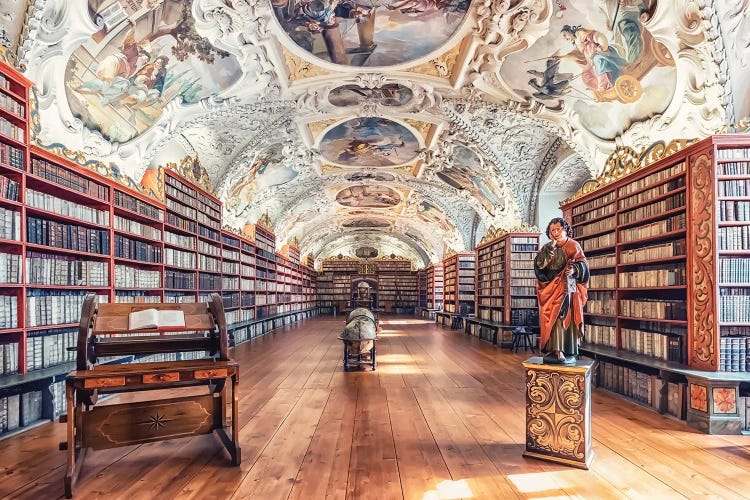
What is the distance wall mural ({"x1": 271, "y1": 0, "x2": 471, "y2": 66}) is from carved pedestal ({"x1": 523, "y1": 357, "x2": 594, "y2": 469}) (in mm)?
5421

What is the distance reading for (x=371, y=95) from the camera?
10406 mm

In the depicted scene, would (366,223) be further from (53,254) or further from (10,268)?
(10,268)

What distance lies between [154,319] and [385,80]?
22.2 ft

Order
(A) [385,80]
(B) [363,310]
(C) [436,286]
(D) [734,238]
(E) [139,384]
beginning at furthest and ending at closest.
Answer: (C) [436,286] < (B) [363,310] < (A) [385,80] < (D) [734,238] < (E) [139,384]

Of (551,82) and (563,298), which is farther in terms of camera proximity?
(551,82)

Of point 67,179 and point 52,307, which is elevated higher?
point 67,179

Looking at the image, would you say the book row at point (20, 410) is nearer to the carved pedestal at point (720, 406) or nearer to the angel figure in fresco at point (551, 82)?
the carved pedestal at point (720, 406)

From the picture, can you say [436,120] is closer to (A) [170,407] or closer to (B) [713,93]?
(B) [713,93]

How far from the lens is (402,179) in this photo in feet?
57.0

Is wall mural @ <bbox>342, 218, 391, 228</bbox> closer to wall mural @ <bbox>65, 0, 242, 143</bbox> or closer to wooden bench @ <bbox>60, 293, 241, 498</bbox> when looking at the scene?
wall mural @ <bbox>65, 0, 242, 143</bbox>

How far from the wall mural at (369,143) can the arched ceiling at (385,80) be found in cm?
9

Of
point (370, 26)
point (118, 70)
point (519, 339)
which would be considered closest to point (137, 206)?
point (118, 70)

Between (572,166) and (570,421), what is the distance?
344 inches

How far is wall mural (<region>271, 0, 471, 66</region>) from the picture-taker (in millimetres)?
7023
